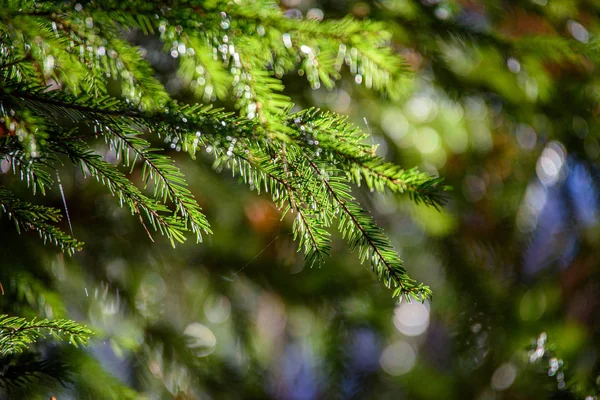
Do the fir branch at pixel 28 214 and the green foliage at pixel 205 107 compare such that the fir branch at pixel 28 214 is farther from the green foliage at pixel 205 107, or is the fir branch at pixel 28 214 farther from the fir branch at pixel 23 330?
the fir branch at pixel 23 330

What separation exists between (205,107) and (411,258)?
1057 mm

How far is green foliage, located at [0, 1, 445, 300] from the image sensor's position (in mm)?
480

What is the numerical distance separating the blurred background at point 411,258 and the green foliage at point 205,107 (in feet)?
1.26

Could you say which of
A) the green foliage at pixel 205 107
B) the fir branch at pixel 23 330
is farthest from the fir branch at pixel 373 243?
the fir branch at pixel 23 330

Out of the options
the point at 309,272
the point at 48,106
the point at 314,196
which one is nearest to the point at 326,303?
the point at 309,272

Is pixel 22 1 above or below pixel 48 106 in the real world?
above

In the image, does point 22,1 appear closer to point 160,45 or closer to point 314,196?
point 314,196

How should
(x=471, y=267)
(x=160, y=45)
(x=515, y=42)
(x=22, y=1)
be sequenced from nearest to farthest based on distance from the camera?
(x=22, y=1) → (x=515, y=42) → (x=160, y=45) → (x=471, y=267)

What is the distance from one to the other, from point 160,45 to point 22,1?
76 centimetres

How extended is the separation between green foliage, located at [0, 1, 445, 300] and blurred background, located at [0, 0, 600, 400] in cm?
39

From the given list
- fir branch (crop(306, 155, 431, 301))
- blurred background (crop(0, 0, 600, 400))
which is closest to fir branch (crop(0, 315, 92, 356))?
blurred background (crop(0, 0, 600, 400))

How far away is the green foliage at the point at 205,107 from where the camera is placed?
0.48 metres

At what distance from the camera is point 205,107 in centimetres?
55

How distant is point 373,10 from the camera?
104 centimetres
